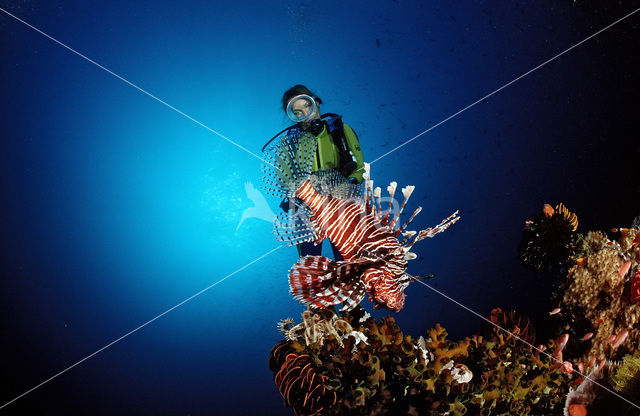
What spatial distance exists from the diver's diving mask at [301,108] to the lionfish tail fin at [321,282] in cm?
110

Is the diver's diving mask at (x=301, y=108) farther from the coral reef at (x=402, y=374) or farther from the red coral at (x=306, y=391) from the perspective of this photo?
the red coral at (x=306, y=391)

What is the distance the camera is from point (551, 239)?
11.6 ft

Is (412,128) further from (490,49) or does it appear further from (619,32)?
(619,32)

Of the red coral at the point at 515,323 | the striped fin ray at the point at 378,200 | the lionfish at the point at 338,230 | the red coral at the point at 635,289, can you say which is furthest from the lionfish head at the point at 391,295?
the red coral at the point at 635,289

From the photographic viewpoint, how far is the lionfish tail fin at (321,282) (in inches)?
81.0

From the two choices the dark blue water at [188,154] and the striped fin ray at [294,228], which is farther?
the striped fin ray at [294,228]

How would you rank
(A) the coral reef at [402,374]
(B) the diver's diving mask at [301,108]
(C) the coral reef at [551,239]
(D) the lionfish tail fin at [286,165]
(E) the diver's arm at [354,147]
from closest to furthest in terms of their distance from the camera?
(A) the coral reef at [402,374] < (B) the diver's diving mask at [301,108] < (D) the lionfish tail fin at [286,165] < (E) the diver's arm at [354,147] < (C) the coral reef at [551,239]

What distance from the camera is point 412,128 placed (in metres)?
3.21

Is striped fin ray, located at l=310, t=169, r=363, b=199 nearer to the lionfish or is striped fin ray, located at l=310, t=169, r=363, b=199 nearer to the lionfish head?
the lionfish

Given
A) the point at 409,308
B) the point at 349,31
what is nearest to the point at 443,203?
the point at 409,308

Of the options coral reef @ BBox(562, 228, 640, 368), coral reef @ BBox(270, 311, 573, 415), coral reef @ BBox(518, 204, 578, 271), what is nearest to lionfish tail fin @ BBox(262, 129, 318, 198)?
coral reef @ BBox(270, 311, 573, 415)

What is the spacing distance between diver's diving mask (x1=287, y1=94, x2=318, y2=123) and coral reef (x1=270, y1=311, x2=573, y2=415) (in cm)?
145

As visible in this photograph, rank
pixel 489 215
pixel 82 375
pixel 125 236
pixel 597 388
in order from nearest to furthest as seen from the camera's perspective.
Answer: pixel 597 388, pixel 125 236, pixel 82 375, pixel 489 215

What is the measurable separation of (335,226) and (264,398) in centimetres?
200
